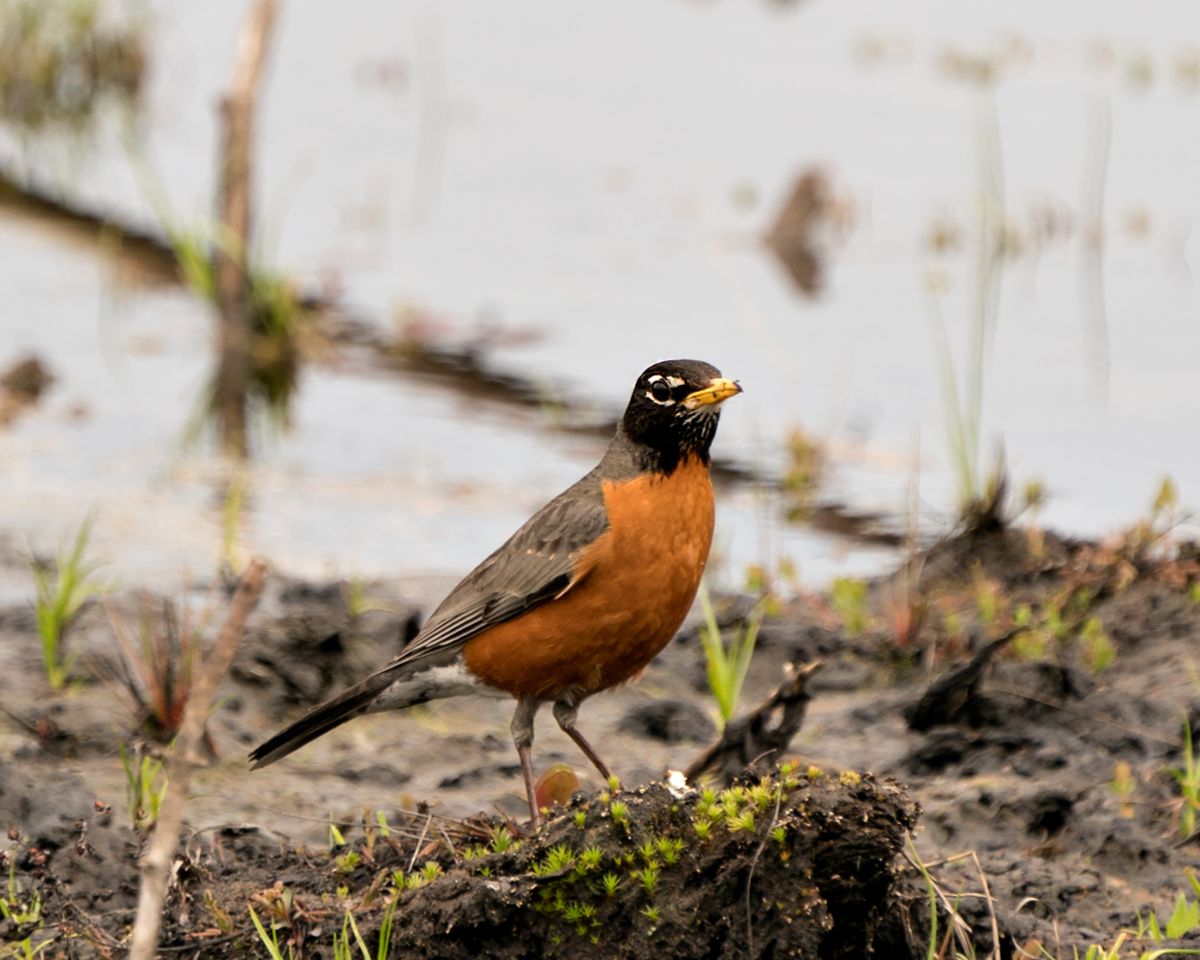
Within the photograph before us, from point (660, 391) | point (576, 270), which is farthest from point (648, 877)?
point (576, 270)

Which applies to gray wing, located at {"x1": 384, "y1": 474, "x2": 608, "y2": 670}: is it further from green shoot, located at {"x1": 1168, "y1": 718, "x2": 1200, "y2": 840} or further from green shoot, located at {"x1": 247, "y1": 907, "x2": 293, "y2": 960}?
green shoot, located at {"x1": 1168, "y1": 718, "x2": 1200, "y2": 840}

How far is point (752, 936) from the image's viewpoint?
4570 mm

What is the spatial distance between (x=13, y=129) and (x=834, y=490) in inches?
357

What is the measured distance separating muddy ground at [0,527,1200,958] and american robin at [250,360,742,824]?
35 centimetres

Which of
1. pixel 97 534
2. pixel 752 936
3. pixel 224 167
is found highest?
pixel 224 167

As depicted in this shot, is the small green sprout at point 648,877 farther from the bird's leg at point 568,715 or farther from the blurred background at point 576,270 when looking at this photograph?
the blurred background at point 576,270

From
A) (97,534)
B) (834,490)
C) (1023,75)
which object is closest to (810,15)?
(1023,75)

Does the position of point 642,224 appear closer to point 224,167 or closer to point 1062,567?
point 224,167

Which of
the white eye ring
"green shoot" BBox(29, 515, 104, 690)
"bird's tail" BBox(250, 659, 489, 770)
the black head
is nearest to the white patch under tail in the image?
"bird's tail" BBox(250, 659, 489, 770)

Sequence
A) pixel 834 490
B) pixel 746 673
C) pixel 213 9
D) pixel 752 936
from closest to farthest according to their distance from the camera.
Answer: pixel 752 936 < pixel 746 673 < pixel 834 490 < pixel 213 9

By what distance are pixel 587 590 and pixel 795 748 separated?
133cm

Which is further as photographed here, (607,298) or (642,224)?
(642,224)

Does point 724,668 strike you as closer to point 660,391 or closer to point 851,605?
point 660,391

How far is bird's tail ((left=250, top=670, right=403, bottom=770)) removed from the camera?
5887 millimetres
